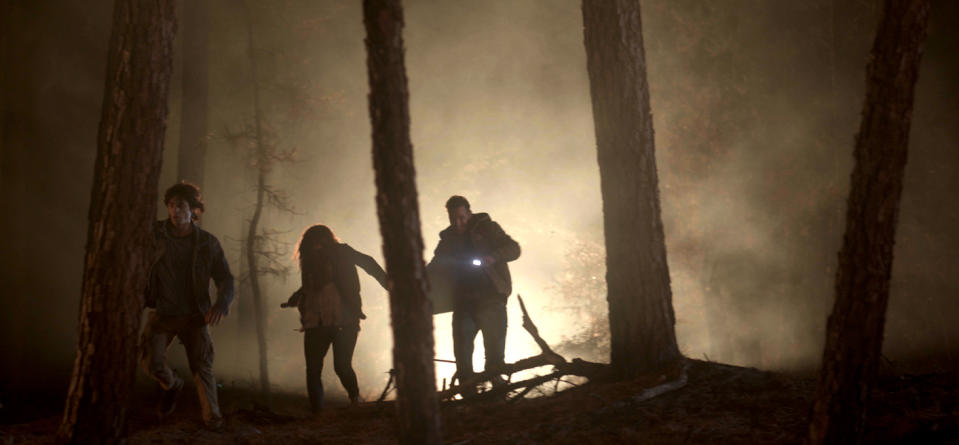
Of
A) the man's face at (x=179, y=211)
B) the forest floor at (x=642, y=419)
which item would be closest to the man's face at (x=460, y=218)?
the forest floor at (x=642, y=419)

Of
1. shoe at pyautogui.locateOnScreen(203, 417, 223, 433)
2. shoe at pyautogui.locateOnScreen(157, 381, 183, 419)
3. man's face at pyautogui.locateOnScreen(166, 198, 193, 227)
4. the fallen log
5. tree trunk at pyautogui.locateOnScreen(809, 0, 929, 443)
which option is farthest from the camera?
the fallen log

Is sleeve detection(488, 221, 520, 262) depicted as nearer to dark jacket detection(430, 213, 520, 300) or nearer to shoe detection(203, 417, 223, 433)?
dark jacket detection(430, 213, 520, 300)

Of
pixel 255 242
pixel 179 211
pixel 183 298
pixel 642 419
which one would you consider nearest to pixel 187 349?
pixel 183 298

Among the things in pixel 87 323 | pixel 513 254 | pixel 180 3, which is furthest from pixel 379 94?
pixel 180 3

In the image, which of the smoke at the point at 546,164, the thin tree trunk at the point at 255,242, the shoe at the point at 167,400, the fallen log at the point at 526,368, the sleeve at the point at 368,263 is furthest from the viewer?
the thin tree trunk at the point at 255,242

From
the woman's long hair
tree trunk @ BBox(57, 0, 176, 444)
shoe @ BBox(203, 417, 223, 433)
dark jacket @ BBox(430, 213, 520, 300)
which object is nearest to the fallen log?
dark jacket @ BBox(430, 213, 520, 300)

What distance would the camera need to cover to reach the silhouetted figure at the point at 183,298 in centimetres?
611

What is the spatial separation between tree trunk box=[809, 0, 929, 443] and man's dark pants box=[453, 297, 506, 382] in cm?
346

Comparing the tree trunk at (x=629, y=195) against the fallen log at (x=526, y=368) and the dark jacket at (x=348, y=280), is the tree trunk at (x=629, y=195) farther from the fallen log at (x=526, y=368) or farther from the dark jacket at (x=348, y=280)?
the dark jacket at (x=348, y=280)

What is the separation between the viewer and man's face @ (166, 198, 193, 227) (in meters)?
6.14

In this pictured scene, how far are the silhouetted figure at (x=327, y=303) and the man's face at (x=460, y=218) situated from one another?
2.96 feet

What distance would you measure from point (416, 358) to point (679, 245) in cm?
1217

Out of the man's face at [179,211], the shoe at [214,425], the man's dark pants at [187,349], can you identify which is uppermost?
the man's face at [179,211]

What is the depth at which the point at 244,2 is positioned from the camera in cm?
1634
